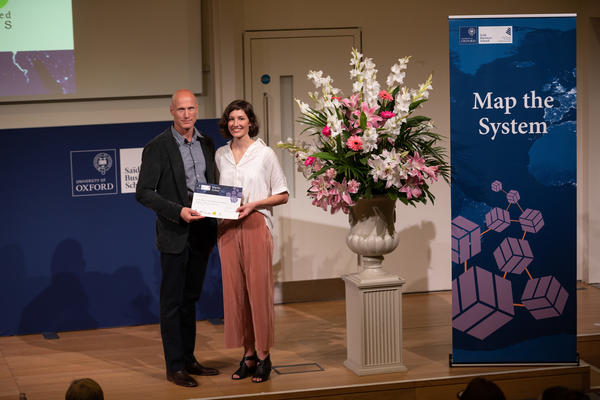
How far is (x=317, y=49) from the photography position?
6285 millimetres

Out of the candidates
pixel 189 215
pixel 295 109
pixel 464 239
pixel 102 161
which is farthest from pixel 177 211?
pixel 295 109

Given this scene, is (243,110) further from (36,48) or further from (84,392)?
(36,48)

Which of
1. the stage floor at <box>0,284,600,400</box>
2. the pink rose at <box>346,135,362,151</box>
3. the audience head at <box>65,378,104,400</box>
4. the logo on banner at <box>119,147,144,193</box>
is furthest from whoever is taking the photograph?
the logo on banner at <box>119,147,144,193</box>

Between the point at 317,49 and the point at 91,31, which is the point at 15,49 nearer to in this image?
the point at 91,31

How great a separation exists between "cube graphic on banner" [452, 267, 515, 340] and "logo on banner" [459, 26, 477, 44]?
122 cm

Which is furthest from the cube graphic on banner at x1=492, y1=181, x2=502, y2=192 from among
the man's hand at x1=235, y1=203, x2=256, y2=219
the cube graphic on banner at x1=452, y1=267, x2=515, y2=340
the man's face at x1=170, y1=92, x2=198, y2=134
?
the man's face at x1=170, y1=92, x2=198, y2=134

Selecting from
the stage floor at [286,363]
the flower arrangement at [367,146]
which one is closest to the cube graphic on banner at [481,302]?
the stage floor at [286,363]

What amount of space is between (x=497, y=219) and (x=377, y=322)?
2.82 feet

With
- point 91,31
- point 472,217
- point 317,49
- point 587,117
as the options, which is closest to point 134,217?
point 91,31

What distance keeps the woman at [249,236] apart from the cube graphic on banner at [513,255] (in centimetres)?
121

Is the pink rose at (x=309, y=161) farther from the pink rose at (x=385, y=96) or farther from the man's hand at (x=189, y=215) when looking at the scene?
the man's hand at (x=189, y=215)

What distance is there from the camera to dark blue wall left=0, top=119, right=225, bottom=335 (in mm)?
5473

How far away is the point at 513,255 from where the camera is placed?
4.28 metres

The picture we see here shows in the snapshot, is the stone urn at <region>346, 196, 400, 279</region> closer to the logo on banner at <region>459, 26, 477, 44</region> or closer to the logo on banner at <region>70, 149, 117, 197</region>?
the logo on banner at <region>459, 26, 477, 44</region>
